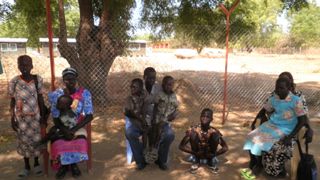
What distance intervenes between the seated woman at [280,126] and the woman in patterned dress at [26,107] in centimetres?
274

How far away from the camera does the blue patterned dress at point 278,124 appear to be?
4.50 m

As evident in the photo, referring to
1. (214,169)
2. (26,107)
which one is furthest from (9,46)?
(214,169)

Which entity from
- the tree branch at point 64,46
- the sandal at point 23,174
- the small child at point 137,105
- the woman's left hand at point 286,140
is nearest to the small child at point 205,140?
the small child at point 137,105

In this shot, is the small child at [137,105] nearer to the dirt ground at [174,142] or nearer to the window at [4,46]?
the dirt ground at [174,142]

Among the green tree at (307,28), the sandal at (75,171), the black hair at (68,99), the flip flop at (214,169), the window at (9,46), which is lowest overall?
the flip flop at (214,169)

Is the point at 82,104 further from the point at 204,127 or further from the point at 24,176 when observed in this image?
the point at 204,127

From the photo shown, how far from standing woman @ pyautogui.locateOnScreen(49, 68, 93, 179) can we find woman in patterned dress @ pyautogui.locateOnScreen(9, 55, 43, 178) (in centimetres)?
22

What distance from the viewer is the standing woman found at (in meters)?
4.44

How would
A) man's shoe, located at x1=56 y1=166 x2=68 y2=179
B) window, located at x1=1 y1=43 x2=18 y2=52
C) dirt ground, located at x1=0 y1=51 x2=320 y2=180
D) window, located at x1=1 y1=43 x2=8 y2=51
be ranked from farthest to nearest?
1. window, located at x1=1 y1=43 x2=18 y2=52
2. window, located at x1=1 y1=43 x2=8 y2=51
3. dirt ground, located at x1=0 y1=51 x2=320 y2=180
4. man's shoe, located at x1=56 y1=166 x2=68 y2=179

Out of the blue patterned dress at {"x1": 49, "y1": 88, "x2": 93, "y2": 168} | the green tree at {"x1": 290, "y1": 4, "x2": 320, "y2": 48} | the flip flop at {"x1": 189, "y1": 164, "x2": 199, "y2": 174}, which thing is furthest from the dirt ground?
the green tree at {"x1": 290, "y1": 4, "x2": 320, "y2": 48}

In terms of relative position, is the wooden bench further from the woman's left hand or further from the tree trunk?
the tree trunk

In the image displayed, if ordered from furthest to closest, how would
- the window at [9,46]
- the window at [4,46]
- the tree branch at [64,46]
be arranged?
the window at [9,46], the window at [4,46], the tree branch at [64,46]

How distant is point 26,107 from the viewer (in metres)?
4.46

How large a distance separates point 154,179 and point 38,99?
1808mm
